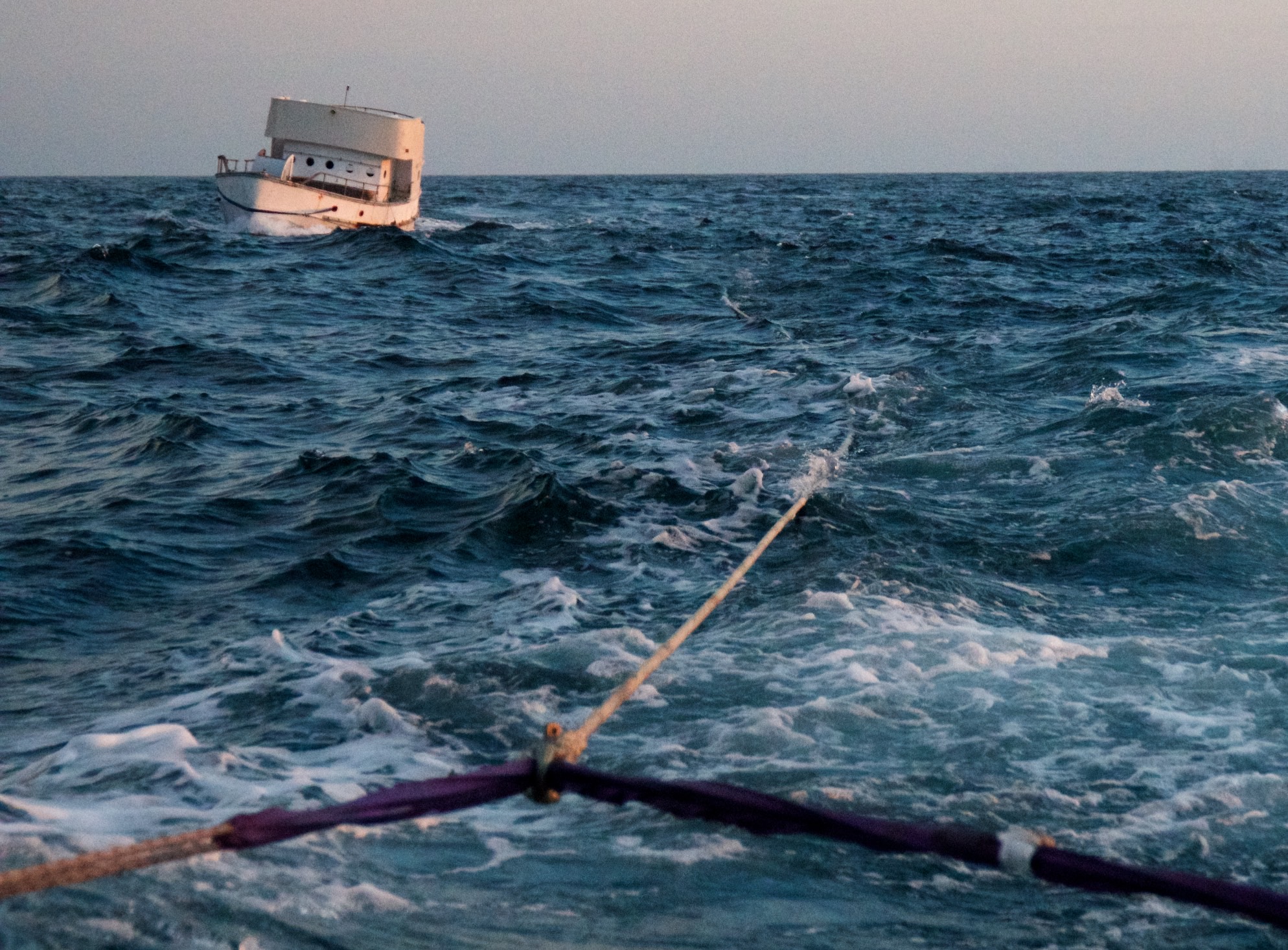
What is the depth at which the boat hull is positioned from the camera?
108ft

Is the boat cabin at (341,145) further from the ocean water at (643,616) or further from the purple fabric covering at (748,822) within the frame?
the purple fabric covering at (748,822)

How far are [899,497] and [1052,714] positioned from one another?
377 centimetres

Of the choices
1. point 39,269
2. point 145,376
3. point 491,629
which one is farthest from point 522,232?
point 491,629

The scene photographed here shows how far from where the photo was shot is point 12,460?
10.4 meters

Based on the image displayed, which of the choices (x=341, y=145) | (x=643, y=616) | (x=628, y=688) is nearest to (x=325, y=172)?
(x=341, y=145)

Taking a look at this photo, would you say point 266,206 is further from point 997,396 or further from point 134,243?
point 997,396

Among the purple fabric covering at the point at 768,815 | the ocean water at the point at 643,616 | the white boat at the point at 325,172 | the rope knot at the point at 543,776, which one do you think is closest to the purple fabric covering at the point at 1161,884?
the purple fabric covering at the point at 768,815

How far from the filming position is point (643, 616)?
22.3ft

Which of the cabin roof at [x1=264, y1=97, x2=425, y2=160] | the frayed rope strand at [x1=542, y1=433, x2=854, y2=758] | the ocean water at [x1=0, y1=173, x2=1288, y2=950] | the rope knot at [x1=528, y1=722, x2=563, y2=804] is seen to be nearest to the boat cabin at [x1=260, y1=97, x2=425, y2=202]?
the cabin roof at [x1=264, y1=97, x2=425, y2=160]

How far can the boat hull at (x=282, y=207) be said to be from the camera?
108 ft

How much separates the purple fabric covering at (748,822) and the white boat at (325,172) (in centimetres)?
3257

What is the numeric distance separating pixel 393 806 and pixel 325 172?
34594 millimetres

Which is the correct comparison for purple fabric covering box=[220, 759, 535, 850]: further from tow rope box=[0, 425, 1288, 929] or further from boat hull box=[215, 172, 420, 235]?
boat hull box=[215, 172, 420, 235]

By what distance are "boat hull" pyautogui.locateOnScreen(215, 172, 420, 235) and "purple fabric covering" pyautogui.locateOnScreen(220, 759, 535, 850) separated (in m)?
32.6
